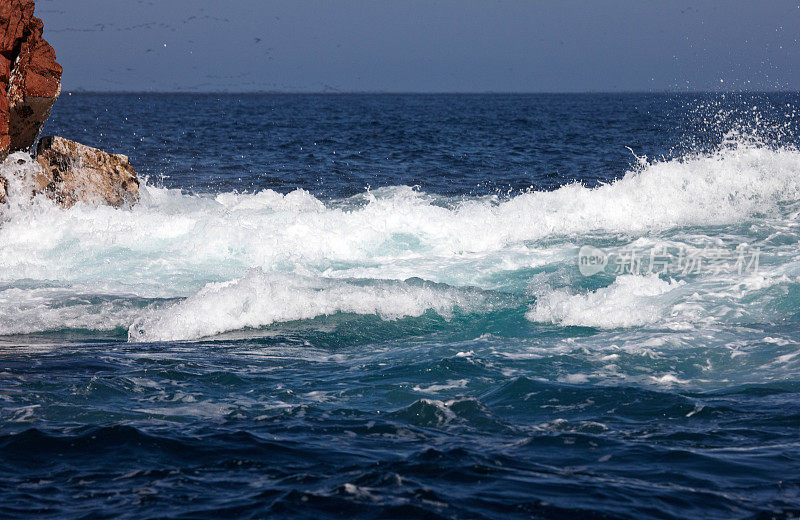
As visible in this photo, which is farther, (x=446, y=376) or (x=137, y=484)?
(x=446, y=376)

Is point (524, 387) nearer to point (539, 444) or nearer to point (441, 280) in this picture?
point (539, 444)

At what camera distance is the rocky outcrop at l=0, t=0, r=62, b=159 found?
10.9m

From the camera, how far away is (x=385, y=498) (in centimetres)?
376

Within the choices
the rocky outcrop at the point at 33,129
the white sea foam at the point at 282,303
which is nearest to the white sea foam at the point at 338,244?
the white sea foam at the point at 282,303

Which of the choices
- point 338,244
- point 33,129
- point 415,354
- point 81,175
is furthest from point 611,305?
point 33,129

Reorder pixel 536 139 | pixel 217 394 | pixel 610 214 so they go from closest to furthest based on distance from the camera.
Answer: pixel 217 394 → pixel 610 214 → pixel 536 139

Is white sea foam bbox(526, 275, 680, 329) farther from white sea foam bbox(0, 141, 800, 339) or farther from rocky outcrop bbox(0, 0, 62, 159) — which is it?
rocky outcrop bbox(0, 0, 62, 159)

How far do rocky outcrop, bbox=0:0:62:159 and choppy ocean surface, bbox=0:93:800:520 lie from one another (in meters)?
0.64

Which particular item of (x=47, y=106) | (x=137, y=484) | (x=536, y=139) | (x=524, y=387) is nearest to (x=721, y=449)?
(x=524, y=387)

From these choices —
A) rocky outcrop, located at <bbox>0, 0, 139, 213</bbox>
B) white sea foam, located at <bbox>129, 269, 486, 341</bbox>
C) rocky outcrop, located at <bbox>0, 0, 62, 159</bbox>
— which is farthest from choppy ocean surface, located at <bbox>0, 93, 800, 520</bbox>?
rocky outcrop, located at <bbox>0, 0, 62, 159</bbox>

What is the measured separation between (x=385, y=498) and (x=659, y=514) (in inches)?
51.5

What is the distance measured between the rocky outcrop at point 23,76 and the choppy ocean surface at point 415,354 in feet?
2.11

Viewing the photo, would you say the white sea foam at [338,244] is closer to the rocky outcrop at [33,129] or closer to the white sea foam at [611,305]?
the white sea foam at [611,305]

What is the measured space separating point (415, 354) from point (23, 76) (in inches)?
325
